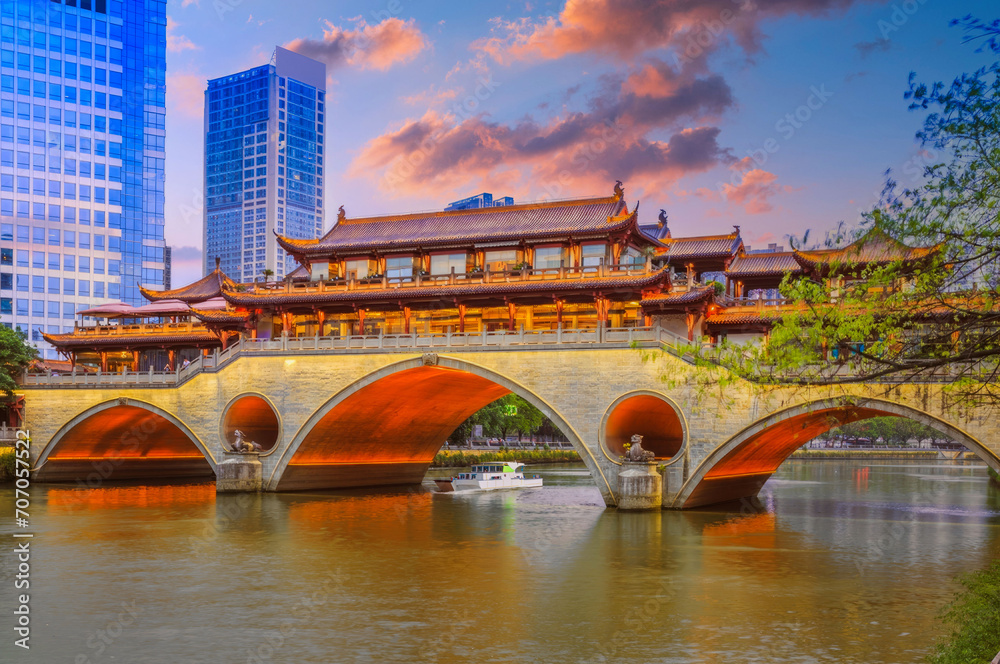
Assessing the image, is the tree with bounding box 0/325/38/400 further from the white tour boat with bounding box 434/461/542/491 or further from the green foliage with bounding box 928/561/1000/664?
the green foliage with bounding box 928/561/1000/664

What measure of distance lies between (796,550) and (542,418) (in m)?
62.2

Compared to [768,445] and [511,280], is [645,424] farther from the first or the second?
[511,280]

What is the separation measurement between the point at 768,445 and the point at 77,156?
9292 cm

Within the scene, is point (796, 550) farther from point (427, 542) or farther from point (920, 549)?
point (427, 542)

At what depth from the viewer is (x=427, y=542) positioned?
31438 millimetres

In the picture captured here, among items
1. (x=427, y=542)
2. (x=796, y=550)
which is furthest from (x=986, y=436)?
(x=427, y=542)

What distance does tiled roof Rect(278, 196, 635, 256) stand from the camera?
4669cm

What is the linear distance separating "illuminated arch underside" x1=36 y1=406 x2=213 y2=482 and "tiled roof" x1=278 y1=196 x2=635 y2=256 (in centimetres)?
1476

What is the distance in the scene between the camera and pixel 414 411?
51.6 metres

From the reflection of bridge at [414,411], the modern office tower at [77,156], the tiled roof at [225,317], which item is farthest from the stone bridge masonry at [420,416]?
the modern office tower at [77,156]

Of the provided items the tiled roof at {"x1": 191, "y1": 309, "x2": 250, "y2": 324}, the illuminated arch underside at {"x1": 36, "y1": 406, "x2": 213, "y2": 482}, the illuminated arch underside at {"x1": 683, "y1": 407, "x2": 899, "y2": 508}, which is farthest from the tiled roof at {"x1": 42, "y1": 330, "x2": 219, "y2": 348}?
the illuminated arch underside at {"x1": 683, "y1": 407, "x2": 899, "y2": 508}

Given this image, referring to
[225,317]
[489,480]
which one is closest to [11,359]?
[225,317]

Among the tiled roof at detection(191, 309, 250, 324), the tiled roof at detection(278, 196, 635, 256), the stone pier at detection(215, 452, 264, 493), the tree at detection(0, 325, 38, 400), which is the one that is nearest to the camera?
the stone pier at detection(215, 452, 264, 493)

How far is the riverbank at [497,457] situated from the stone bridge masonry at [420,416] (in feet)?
49.0
